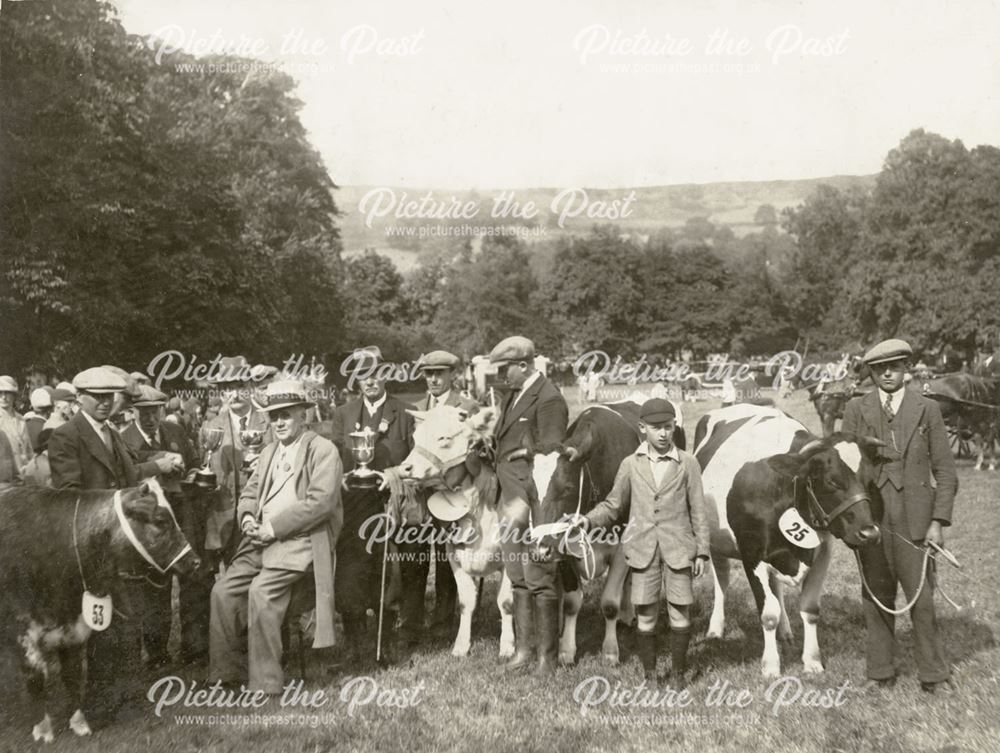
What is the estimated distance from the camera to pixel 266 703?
6172 mm

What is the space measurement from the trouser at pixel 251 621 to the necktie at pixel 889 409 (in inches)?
183

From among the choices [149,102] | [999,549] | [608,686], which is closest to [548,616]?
[608,686]

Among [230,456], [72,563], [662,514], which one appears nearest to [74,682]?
[72,563]

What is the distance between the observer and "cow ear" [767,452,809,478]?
6.64m

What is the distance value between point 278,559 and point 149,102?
717 inches

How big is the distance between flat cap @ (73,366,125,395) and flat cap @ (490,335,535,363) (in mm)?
3061

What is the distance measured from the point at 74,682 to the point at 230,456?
3.13 meters

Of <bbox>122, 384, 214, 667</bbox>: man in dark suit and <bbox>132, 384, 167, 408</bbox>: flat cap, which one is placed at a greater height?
<bbox>132, 384, 167, 408</bbox>: flat cap

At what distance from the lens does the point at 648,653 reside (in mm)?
6516

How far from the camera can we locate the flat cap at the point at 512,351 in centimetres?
735

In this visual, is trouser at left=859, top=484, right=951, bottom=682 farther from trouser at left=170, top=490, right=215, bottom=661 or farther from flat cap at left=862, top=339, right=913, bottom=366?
trouser at left=170, top=490, right=215, bottom=661

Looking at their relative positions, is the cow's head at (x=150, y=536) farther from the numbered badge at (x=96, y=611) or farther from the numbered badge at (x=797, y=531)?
the numbered badge at (x=797, y=531)

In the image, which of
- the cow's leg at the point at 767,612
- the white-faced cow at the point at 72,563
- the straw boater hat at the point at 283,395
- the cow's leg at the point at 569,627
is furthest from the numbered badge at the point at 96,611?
the cow's leg at the point at 767,612

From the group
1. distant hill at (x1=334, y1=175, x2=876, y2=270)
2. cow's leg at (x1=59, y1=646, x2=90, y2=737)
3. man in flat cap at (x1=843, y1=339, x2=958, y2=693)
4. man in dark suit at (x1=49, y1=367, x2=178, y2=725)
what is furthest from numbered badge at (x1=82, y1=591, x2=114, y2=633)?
distant hill at (x1=334, y1=175, x2=876, y2=270)
